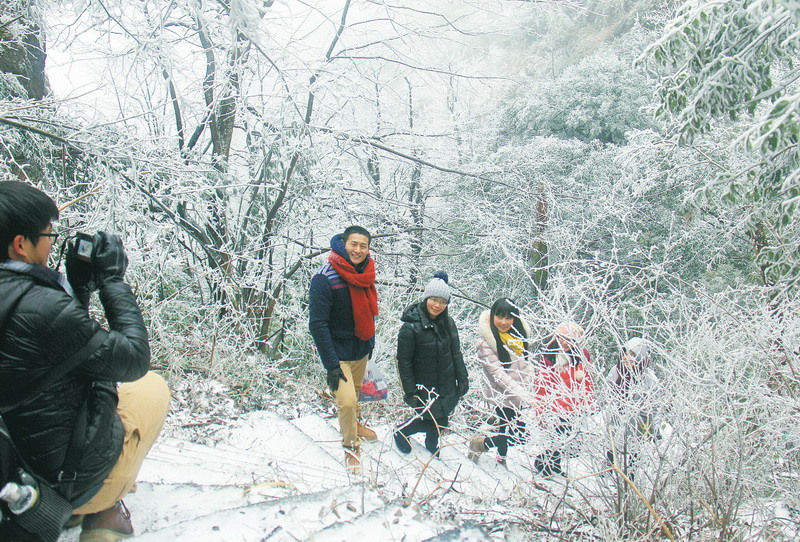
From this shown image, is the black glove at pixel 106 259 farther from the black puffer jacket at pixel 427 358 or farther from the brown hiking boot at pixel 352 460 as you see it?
the black puffer jacket at pixel 427 358

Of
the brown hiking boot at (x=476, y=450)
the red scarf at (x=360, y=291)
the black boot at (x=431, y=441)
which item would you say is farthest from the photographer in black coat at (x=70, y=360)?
the brown hiking boot at (x=476, y=450)

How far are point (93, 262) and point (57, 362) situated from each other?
399 millimetres

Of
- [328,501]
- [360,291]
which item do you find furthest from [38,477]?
[360,291]

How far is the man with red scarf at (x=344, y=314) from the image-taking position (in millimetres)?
3293

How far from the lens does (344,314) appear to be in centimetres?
341

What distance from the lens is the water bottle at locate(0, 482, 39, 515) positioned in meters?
1.34

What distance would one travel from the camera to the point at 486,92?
6477mm

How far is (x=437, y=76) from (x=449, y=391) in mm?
3799

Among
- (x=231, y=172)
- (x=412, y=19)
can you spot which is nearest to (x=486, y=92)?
(x=412, y=19)

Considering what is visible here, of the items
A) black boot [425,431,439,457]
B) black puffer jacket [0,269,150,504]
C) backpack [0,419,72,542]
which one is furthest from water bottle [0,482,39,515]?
black boot [425,431,439,457]

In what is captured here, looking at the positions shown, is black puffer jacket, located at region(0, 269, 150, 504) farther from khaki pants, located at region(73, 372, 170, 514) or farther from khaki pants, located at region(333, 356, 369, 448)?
khaki pants, located at region(333, 356, 369, 448)

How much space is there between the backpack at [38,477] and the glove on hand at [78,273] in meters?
0.31

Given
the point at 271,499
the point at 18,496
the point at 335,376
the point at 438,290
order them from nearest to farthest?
the point at 18,496 < the point at 271,499 < the point at 335,376 < the point at 438,290

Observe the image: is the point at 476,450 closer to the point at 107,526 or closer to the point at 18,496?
the point at 107,526
